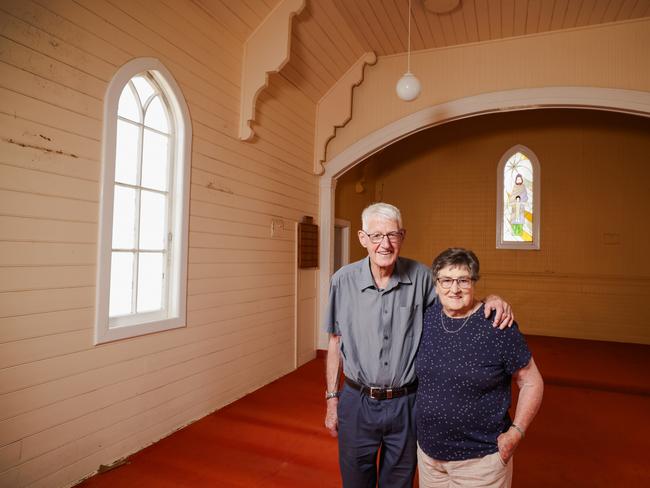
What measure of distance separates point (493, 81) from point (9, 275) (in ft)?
16.9

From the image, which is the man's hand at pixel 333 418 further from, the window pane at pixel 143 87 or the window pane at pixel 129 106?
the window pane at pixel 143 87

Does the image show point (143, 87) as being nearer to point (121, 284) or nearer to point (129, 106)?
point (129, 106)

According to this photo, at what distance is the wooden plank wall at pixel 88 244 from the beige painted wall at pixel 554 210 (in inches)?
127

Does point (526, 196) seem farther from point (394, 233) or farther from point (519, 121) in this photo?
point (394, 233)

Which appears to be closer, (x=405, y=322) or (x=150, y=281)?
(x=405, y=322)

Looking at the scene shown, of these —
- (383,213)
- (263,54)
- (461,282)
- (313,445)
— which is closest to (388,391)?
(461,282)

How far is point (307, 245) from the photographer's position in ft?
18.2

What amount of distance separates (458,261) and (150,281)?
254cm

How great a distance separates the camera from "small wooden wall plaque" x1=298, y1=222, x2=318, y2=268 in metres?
5.34

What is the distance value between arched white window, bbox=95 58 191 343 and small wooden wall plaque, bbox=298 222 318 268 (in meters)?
2.04

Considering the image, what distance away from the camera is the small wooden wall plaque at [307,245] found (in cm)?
534

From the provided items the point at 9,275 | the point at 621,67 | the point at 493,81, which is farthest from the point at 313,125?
the point at 9,275

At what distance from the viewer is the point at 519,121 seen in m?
7.82

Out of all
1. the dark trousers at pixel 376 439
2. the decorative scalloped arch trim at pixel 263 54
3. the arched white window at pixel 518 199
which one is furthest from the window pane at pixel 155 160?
the arched white window at pixel 518 199
